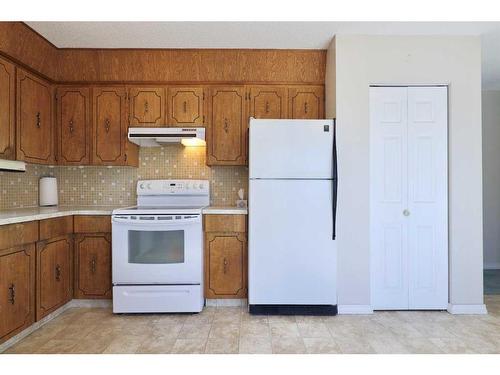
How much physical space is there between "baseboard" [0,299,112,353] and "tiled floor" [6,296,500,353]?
48mm

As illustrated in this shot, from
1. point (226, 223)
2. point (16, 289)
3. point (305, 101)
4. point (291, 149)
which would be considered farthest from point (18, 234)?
point (305, 101)

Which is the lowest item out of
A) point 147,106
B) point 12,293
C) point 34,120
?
point 12,293

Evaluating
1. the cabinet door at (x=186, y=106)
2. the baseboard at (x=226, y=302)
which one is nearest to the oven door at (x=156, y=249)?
the baseboard at (x=226, y=302)

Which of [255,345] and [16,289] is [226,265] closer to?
[255,345]

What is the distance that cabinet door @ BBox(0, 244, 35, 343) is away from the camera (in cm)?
229

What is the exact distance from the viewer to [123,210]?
3012mm

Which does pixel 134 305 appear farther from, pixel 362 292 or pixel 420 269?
pixel 420 269

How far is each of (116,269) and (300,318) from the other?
1.60 meters

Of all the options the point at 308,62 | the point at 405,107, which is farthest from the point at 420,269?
the point at 308,62

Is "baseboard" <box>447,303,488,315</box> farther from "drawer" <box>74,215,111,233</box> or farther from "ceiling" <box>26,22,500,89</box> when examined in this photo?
"drawer" <box>74,215,111,233</box>

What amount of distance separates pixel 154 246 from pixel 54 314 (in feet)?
3.25

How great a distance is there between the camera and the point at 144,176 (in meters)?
3.72

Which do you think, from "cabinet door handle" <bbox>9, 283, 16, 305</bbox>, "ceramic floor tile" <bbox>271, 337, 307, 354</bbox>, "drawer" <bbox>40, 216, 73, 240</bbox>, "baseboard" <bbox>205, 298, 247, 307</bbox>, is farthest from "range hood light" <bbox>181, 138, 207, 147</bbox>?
"ceramic floor tile" <bbox>271, 337, 307, 354</bbox>

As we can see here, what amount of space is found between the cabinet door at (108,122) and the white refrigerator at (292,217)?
4.47ft
